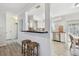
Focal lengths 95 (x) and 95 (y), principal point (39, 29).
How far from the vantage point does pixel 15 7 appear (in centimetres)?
159

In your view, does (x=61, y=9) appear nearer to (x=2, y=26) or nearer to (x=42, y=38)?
(x=42, y=38)

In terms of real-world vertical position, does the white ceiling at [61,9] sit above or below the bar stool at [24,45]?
above

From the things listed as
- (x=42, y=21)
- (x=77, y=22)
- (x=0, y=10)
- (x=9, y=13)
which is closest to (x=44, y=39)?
(x=42, y=21)

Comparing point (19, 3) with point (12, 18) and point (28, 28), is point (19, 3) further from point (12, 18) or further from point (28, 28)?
point (28, 28)

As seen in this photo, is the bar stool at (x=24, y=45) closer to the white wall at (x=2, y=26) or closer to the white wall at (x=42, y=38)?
the white wall at (x=42, y=38)

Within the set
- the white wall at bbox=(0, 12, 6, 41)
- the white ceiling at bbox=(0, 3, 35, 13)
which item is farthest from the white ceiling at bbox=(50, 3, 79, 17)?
the white wall at bbox=(0, 12, 6, 41)

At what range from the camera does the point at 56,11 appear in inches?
63.4

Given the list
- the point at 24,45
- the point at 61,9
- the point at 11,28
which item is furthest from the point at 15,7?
the point at 61,9

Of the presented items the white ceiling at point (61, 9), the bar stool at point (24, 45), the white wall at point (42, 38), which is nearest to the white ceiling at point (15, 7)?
the white wall at point (42, 38)

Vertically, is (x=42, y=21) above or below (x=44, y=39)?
above

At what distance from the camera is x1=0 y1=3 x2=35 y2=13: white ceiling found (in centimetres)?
158

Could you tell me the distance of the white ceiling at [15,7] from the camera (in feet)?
5.18

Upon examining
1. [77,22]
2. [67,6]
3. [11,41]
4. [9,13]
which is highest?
[67,6]

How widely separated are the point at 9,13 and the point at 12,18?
0.09m
